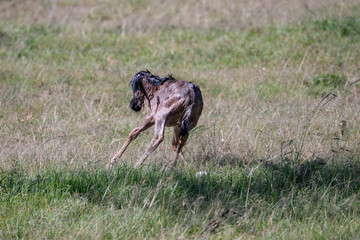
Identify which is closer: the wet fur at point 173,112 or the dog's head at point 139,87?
the wet fur at point 173,112

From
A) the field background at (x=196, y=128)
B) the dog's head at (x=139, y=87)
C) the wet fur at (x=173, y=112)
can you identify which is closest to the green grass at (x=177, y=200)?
the field background at (x=196, y=128)

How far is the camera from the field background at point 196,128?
15.3ft

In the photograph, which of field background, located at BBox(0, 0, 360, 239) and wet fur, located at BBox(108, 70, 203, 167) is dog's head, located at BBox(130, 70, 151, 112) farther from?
field background, located at BBox(0, 0, 360, 239)

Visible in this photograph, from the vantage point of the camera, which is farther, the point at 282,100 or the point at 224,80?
the point at 224,80

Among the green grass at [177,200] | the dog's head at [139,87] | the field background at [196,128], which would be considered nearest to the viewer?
the green grass at [177,200]

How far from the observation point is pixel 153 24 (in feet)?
44.7

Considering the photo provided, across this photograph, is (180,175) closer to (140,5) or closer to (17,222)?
(17,222)

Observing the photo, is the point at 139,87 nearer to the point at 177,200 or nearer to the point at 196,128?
the point at 196,128

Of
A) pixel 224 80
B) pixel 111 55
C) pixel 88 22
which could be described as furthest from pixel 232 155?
pixel 88 22

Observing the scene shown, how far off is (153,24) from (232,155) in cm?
806

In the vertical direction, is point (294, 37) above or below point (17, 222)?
above

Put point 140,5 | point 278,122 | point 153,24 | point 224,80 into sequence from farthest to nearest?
point 140,5, point 153,24, point 224,80, point 278,122

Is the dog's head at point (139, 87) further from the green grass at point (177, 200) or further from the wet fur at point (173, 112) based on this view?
the green grass at point (177, 200)

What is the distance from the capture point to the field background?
4672mm
